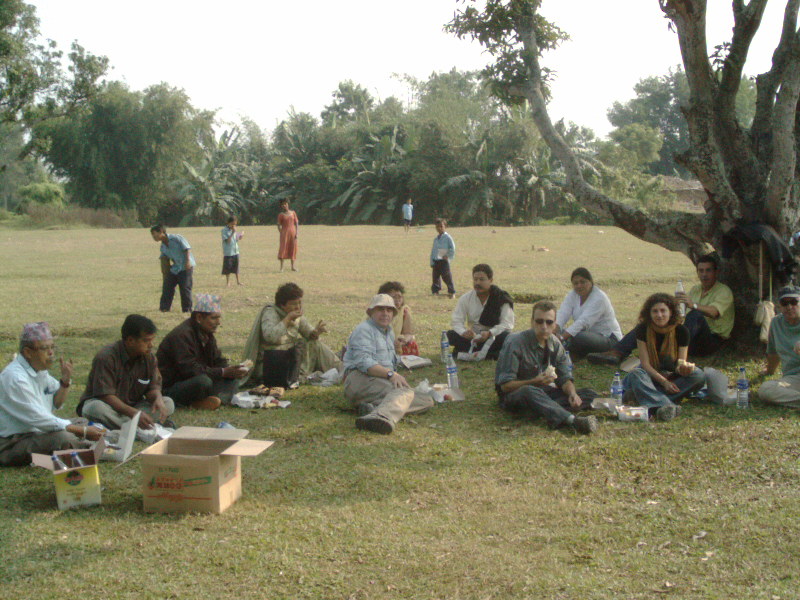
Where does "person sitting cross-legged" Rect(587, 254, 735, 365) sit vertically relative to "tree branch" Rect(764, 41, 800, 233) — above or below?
below

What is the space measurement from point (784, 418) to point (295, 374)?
4912 mm

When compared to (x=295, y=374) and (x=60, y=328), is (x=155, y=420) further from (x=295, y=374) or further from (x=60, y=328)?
(x=60, y=328)

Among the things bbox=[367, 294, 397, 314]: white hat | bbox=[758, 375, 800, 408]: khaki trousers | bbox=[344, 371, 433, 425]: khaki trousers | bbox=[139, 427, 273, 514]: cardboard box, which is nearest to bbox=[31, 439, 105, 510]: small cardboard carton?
bbox=[139, 427, 273, 514]: cardboard box

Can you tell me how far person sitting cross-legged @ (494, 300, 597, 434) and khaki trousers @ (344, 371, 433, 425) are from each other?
81 centimetres

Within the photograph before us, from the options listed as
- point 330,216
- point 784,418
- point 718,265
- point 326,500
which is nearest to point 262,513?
point 326,500

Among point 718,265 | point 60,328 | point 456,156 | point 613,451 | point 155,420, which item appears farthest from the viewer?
point 456,156

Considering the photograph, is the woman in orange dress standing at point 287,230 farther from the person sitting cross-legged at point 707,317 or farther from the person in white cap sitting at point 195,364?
the person sitting cross-legged at point 707,317

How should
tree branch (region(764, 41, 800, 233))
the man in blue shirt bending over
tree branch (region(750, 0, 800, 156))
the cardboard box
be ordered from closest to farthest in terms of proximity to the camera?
the cardboard box
tree branch (region(764, 41, 800, 233))
tree branch (region(750, 0, 800, 156))
the man in blue shirt bending over

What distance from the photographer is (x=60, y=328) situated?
13.0 m

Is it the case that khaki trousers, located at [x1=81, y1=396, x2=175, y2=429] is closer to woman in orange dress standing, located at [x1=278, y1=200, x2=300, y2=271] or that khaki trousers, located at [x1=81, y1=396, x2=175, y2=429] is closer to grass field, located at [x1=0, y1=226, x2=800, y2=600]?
grass field, located at [x1=0, y1=226, x2=800, y2=600]

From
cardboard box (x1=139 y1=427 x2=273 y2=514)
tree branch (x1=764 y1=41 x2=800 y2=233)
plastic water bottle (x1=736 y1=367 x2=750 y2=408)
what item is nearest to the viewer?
Answer: cardboard box (x1=139 y1=427 x2=273 y2=514)

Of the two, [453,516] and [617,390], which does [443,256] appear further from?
[453,516]

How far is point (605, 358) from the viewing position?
31.8 ft

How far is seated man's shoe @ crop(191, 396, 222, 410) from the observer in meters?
8.05
